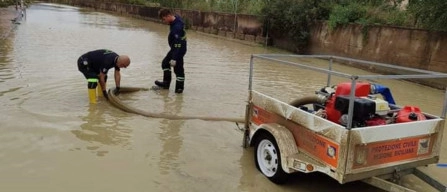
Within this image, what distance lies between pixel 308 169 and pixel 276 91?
19.4 ft

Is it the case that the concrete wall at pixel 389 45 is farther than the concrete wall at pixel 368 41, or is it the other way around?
the concrete wall at pixel 368 41

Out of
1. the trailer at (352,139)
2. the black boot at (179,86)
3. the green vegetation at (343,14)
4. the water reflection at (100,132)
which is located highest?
the green vegetation at (343,14)

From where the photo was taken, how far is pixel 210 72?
1248 cm

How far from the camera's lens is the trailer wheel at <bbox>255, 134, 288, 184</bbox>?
15.4 feet

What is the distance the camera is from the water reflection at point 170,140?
5.20 m

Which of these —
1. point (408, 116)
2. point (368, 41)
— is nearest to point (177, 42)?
point (408, 116)

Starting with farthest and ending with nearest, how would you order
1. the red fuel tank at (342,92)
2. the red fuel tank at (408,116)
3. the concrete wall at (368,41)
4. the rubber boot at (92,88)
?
the concrete wall at (368,41)
the rubber boot at (92,88)
the red fuel tank at (342,92)
the red fuel tank at (408,116)

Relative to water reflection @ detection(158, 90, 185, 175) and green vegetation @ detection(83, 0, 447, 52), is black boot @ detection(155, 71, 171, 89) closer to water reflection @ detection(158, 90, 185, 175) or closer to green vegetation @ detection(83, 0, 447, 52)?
water reflection @ detection(158, 90, 185, 175)

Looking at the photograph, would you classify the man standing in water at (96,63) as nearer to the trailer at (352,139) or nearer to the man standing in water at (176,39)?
the man standing in water at (176,39)

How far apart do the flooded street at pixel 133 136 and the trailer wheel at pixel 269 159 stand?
10 centimetres

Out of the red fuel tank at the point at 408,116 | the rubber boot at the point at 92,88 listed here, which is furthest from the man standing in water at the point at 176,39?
the red fuel tank at the point at 408,116

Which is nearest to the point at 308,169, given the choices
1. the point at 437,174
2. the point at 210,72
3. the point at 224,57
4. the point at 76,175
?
the point at 437,174

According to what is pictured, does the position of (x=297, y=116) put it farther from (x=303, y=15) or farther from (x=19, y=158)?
(x=303, y=15)

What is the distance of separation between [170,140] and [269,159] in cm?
177
